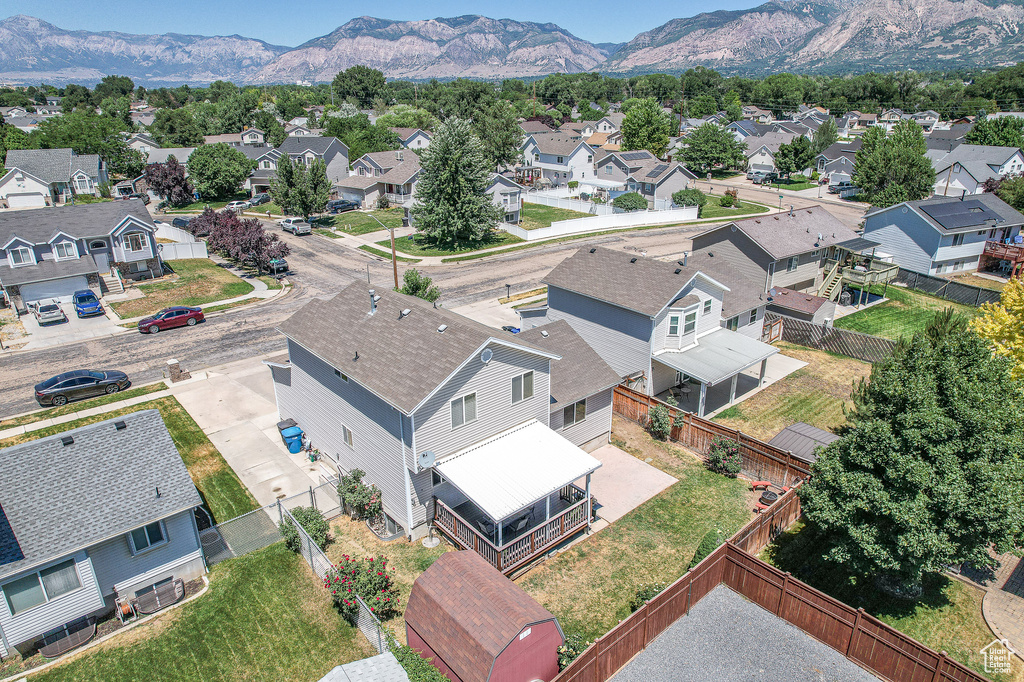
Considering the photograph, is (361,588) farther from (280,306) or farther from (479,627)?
(280,306)

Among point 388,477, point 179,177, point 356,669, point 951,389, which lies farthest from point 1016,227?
point 179,177

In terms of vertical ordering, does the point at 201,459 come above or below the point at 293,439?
below

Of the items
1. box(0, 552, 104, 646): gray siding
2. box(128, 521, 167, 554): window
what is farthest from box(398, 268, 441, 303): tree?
box(0, 552, 104, 646): gray siding

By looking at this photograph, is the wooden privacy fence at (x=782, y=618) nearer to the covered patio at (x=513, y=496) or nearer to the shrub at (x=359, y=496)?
the covered patio at (x=513, y=496)

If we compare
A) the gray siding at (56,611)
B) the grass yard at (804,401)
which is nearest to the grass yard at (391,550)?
the gray siding at (56,611)

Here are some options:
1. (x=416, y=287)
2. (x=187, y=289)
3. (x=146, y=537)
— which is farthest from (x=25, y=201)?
(x=146, y=537)

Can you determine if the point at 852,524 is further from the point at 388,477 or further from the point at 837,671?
the point at 388,477
